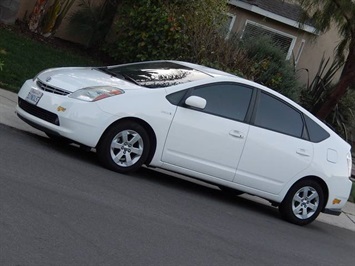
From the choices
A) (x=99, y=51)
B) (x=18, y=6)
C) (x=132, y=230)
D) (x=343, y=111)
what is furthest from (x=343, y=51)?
(x=132, y=230)

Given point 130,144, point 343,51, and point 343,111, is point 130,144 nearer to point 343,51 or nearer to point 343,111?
point 343,51

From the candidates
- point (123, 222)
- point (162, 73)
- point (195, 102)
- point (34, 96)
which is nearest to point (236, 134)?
point (195, 102)

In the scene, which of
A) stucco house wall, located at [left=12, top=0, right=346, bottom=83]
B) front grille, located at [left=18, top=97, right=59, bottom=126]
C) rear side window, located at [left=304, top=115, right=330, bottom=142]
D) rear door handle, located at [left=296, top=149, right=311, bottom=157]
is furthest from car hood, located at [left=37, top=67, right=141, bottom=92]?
stucco house wall, located at [left=12, top=0, right=346, bottom=83]

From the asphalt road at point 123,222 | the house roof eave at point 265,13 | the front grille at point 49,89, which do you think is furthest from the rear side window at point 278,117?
the house roof eave at point 265,13

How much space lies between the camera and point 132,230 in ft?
25.1

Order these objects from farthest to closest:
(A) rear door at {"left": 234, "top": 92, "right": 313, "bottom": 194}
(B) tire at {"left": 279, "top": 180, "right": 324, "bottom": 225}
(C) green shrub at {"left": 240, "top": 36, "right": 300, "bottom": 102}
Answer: (C) green shrub at {"left": 240, "top": 36, "right": 300, "bottom": 102}, (B) tire at {"left": 279, "top": 180, "right": 324, "bottom": 225}, (A) rear door at {"left": 234, "top": 92, "right": 313, "bottom": 194}

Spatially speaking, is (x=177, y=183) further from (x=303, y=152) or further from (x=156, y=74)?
(x=303, y=152)

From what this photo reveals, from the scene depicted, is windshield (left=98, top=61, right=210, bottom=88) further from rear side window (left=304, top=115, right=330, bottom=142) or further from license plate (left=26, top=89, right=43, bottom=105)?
rear side window (left=304, top=115, right=330, bottom=142)

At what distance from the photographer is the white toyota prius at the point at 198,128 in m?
9.69

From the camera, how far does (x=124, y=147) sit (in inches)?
388

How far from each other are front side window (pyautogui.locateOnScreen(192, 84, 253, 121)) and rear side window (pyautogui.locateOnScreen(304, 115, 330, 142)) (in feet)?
3.21

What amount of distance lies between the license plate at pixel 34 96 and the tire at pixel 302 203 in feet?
11.7

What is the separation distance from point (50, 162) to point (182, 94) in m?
1.94

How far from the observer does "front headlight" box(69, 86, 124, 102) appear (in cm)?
963
